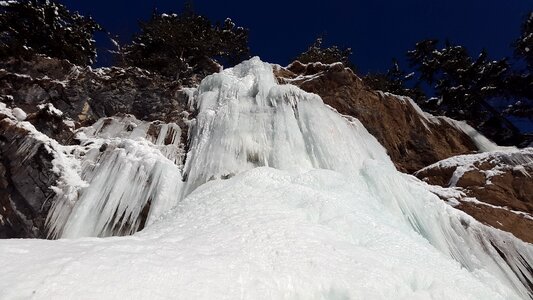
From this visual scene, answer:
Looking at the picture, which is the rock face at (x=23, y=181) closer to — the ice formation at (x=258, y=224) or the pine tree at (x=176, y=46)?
the ice formation at (x=258, y=224)

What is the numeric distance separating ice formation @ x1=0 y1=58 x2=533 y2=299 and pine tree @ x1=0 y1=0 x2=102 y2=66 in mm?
5740

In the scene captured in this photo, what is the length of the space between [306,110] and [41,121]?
5.32 m

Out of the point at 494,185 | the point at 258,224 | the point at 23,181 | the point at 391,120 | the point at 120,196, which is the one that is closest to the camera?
the point at 258,224

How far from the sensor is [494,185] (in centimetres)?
839

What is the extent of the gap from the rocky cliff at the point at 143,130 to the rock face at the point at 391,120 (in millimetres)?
30

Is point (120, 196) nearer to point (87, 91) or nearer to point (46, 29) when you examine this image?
point (87, 91)

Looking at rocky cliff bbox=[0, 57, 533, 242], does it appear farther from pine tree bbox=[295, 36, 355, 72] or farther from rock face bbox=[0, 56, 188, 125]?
pine tree bbox=[295, 36, 355, 72]

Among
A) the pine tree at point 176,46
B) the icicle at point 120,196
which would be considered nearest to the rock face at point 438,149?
the pine tree at point 176,46

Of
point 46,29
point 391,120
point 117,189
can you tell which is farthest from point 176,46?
point 117,189

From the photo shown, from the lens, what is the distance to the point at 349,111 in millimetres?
10695

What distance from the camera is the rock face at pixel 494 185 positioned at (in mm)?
7539

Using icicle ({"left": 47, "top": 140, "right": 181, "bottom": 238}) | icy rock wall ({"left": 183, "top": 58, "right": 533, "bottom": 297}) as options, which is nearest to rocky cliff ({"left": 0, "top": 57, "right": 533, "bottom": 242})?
icicle ({"left": 47, "top": 140, "right": 181, "bottom": 238})

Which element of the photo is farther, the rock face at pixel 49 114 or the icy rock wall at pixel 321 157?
the rock face at pixel 49 114

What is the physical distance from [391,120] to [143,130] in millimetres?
6952
